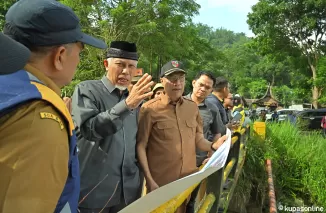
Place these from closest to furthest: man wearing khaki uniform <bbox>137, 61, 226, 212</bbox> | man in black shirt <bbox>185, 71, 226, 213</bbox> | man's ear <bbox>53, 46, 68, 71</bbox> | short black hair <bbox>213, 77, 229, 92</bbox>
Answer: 1. man's ear <bbox>53, 46, 68, 71</bbox>
2. man wearing khaki uniform <bbox>137, 61, 226, 212</bbox>
3. man in black shirt <bbox>185, 71, 226, 213</bbox>
4. short black hair <bbox>213, 77, 229, 92</bbox>

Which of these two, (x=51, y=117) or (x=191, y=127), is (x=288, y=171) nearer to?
(x=191, y=127)

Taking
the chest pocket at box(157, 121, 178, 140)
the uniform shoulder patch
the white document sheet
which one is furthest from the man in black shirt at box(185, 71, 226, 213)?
the uniform shoulder patch

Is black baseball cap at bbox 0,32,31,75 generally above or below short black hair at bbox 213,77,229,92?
below

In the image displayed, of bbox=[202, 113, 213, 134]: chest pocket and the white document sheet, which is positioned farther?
bbox=[202, 113, 213, 134]: chest pocket

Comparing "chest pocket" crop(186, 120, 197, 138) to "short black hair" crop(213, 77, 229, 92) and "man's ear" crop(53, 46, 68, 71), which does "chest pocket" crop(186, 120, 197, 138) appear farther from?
"short black hair" crop(213, 77, 229, 92)

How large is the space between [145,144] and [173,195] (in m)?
1.41

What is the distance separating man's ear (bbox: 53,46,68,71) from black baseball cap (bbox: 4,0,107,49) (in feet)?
0.11

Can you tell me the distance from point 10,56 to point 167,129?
1.89 metres

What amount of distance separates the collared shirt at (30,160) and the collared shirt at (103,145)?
41.9 inches

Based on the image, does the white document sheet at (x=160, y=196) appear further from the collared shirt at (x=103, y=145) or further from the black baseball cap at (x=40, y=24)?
the collared shirt at (x=103, y=145)

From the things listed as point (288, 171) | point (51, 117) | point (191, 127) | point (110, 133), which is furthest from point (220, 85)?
point (51, 117)

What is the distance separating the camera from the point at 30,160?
917mm

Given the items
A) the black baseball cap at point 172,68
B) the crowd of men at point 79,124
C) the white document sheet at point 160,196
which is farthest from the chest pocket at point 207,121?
the white document sheet at point 160,196

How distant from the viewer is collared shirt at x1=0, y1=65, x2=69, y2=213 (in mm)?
903
